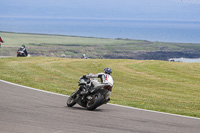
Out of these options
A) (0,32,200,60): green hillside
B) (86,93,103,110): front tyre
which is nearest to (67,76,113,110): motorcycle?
(86,93,103,110): front tyre

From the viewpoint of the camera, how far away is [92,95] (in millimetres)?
12133

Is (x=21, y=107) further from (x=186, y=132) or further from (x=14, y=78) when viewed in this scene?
(x=14, y=78)

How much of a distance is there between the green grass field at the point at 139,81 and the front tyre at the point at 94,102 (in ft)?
8.68

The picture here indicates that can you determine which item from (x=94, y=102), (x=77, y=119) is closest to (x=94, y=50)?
(x=94, y=102)

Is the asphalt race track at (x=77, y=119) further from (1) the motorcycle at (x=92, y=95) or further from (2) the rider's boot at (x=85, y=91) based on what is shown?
(2) the rider's boot at (x=85, y=91)

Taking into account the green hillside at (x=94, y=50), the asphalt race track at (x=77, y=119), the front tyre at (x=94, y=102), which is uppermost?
the green hillside at (x=94, y=50)

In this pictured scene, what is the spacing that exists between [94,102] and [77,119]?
5.09 ft

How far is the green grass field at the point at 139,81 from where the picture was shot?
15.9m

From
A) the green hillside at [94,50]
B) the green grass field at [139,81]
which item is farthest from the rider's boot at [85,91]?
the green hillside at [94,50]

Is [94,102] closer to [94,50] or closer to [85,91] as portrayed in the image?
[85,91]

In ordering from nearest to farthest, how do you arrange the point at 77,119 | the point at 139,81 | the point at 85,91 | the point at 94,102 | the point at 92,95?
1. the point at 77,119
2. the point at 94,102
3. the point at 92,95
4. the point at 85,91
5. the point at 139,81

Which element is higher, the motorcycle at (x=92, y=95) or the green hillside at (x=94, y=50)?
the green hillside at (x=94, y=50)

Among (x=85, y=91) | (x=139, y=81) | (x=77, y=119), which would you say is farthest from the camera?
(x=139, y=81)

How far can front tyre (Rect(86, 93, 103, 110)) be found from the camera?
11.8 meters
